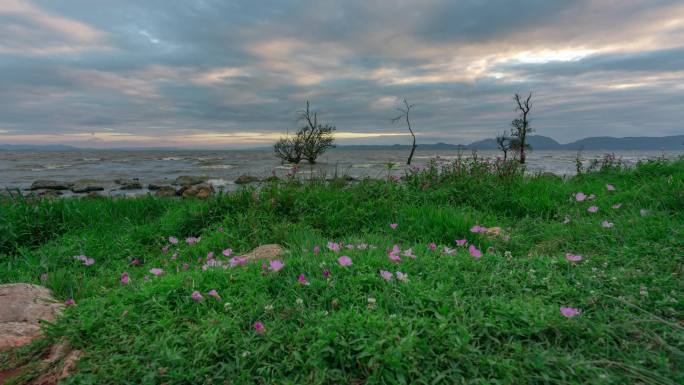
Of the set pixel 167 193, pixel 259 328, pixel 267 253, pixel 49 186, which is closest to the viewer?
pixel 259 328

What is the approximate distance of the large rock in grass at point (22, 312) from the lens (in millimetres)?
1962

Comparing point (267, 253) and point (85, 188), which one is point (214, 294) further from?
point (85, 188)

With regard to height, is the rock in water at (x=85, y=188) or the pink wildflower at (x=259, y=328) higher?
the pink wildflower at (x=259, y=328)

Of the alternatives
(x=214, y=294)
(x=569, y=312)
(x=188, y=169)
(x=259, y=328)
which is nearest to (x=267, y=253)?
(x=214, y=294)

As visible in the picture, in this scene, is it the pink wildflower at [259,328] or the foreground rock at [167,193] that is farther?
the foreground rock at [167,193]

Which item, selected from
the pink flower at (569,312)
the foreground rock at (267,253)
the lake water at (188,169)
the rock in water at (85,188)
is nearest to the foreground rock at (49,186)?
the rock in water at (85,188)

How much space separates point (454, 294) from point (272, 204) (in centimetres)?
323

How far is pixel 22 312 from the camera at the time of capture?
2236mm

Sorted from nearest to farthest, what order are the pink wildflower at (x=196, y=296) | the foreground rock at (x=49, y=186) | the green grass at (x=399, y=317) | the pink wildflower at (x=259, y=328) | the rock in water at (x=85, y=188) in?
1. the green grass at (x=399, y=317)
2. the pink wildflower at (x=259, y=328)
3. the pink wildflower at (x=196, y=296)
4. the rock in water at (x=85, y=188)
5. the foreground rock at (x=49, y=186)

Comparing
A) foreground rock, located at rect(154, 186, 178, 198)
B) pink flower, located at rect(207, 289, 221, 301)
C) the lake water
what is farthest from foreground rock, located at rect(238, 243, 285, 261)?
foreground rock, located at rect(154, 186, 178, 198)

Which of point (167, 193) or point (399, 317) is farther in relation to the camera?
point (167, 193)

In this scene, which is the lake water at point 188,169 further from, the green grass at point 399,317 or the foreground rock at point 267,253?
the green grass at point 399,317

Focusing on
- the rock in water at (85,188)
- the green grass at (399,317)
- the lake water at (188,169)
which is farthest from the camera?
the lake water at (188,169)

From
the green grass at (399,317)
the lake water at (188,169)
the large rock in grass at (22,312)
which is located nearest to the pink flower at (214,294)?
the green grass at (399,317)
